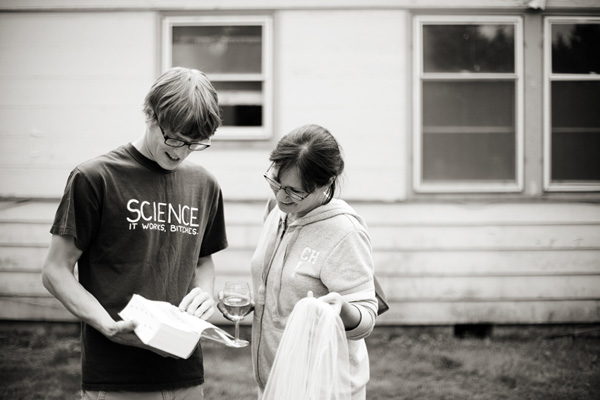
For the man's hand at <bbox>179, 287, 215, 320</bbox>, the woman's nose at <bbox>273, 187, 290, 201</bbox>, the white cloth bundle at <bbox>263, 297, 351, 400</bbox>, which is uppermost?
the woman's nose at <bbox>273, 187, 290, 201</bbox>

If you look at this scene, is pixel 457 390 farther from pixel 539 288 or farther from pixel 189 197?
pixel 189 197

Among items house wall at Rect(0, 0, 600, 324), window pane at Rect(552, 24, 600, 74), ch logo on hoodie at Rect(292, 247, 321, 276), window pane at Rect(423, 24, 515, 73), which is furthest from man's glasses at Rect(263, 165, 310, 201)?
window pane at Rect(552, 24, 600, 74)

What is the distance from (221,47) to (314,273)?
4.33 metres

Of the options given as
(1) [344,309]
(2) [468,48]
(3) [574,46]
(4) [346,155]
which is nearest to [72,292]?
(1) [344,309]

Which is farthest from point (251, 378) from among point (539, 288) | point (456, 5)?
point (456, 5)

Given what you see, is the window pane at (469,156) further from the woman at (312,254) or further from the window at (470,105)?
the woman at (312,254)

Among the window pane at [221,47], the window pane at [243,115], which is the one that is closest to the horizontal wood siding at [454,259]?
Result: the window pane at [243,115]

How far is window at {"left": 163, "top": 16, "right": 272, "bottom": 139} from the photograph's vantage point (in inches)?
240

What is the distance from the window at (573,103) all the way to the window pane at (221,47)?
9.44ft

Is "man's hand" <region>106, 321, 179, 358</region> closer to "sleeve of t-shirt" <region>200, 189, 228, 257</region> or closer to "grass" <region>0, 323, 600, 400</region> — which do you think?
"sleeve of t-shirt" <region>200, 189, 228, 257</region>

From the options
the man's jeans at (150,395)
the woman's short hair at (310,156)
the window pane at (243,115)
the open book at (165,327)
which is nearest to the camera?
the open book at (165,327)

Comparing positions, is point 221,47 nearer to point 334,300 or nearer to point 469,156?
point 469,156

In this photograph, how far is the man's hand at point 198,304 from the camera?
7.39 feet

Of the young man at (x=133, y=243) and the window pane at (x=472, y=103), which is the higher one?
the window pane at (x=472, y=103)
